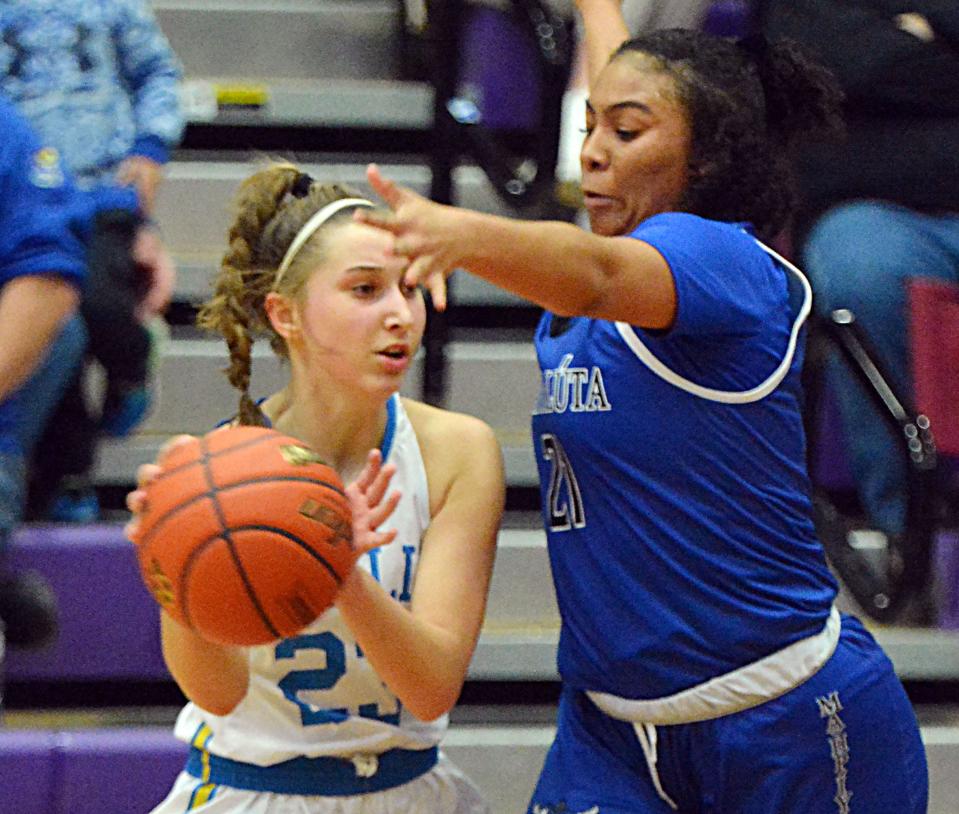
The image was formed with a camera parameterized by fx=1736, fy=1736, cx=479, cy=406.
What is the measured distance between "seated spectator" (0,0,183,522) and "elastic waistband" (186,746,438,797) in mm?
1520

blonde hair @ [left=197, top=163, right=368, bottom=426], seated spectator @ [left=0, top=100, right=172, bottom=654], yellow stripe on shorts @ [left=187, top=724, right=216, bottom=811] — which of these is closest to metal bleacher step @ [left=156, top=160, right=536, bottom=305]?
seated spectator @ [left=0, top=100, right=172, bottom=654]

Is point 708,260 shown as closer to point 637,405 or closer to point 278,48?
point 637,405

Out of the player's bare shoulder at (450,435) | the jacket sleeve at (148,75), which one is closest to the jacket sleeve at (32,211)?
the jacket sleeve at (148,75)

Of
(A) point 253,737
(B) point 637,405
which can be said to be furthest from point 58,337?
(B) point 637,405

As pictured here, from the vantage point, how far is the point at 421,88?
194 inches

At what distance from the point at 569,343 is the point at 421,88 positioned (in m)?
2.55

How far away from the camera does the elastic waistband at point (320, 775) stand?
8.31ft

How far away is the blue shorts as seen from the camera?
238cm

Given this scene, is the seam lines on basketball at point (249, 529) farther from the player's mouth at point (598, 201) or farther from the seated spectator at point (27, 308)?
the seated spectator at point (27, 308)

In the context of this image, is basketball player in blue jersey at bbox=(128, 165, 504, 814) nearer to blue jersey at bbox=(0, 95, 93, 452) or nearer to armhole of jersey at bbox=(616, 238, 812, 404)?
armhole of jersey at bbox=(616, 238, 812, 404)

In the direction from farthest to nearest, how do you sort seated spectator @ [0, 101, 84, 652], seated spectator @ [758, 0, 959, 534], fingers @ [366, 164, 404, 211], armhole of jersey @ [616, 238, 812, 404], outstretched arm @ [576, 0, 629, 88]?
seated spectator @ [758, 0, 959, 534]
seated spectator @ [0, 101, 84, 652]
outstretched arm @ [576, 0, 629, 88]
armhole of jersey @ [616, 238, 812, 404]
fingers @ [366, 164, 404, 211]

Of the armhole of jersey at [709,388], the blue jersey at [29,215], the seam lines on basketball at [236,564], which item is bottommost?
the blue jersey at [29,215]

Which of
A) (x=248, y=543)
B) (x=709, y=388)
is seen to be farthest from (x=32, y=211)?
(x=709, y=388)

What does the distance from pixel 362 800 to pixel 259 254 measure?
84cm
